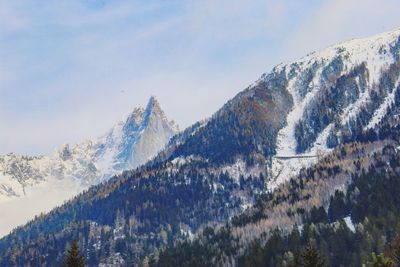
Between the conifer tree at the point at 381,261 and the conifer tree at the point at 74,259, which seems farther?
the conifer tree at the point at 74,259

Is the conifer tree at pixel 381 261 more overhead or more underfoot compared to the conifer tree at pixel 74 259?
more underfoot

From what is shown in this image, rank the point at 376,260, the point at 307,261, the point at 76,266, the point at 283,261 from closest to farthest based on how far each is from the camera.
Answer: the point at 376,260 → the point at 307,261 → the point at 76,266 → the point at 283,261

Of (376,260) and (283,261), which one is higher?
(283,261)

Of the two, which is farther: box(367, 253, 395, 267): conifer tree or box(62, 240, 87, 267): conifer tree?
box(62, 240, 87, 267): conifer tree

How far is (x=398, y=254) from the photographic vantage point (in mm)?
56406

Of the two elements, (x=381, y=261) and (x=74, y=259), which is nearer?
(x=381, y=261)

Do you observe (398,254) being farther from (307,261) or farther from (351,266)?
(351,266)

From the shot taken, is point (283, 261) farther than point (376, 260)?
Yes

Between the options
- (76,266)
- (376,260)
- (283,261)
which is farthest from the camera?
(283,261)

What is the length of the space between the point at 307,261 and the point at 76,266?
23.3 metres

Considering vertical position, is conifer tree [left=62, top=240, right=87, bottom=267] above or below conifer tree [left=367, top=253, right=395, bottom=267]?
above

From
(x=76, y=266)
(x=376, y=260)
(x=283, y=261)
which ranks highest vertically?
(x=283, y=261)

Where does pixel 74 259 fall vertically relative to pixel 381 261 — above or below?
above

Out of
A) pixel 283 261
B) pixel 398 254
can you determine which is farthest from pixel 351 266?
pixel 398 254
